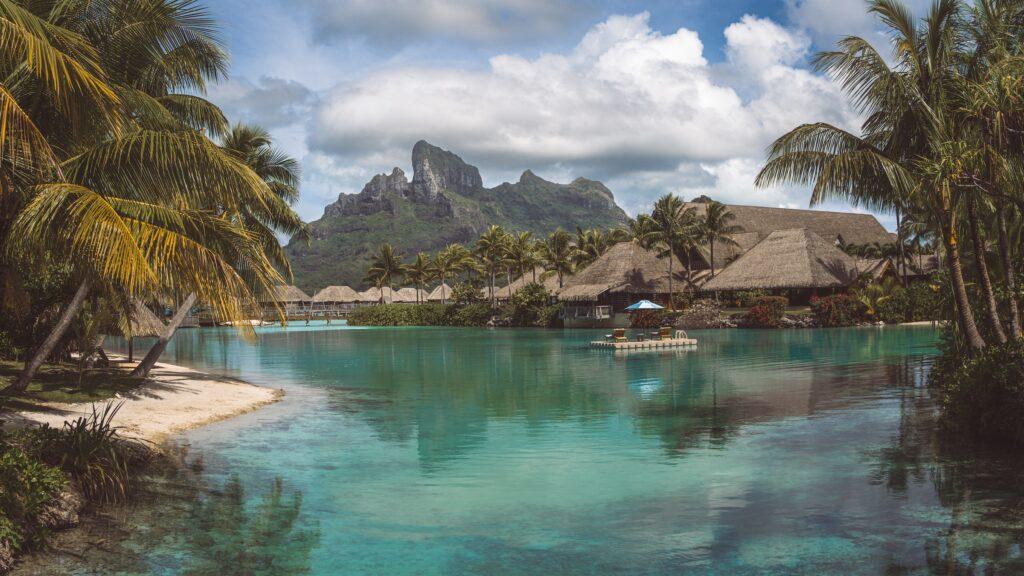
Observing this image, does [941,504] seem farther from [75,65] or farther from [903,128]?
[75,65]

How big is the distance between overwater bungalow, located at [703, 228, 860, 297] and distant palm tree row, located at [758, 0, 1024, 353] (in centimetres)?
3658

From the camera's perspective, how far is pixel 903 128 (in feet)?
40.2

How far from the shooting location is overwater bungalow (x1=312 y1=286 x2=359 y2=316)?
3656 inches

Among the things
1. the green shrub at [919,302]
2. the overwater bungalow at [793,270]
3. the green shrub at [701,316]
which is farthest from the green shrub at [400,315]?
the green shrub at [919,302]

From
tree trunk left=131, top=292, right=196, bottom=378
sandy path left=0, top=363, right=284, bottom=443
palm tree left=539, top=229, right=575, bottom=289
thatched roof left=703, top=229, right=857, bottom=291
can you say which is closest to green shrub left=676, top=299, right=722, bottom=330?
thatched roof left=703, top=229, right=857, bottom=291

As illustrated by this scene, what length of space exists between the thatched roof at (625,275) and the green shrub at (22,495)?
48736mm

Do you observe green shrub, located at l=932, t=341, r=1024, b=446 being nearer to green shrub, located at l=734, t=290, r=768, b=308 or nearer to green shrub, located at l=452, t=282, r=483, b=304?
green shrub, located at l=734, t=290, r=768, b=308

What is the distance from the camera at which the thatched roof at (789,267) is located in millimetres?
48594

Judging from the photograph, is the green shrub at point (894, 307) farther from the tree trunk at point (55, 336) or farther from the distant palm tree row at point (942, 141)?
the tree trunk at point (55, 336)

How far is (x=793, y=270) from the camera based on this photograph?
49.3m

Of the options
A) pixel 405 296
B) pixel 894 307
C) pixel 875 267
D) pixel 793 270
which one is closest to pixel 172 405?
pixel 894 307

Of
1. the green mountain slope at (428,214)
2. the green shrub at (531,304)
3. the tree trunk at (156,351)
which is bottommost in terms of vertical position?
the tree trunk at (156,351)

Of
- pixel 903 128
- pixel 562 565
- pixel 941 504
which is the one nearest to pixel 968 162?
pixel 903 128

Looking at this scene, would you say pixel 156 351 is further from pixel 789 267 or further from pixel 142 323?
pixel 789 267
